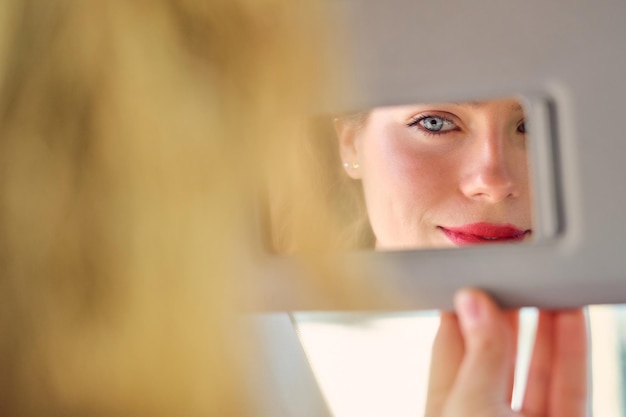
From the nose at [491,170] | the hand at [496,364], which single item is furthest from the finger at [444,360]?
the nose at [491,170]

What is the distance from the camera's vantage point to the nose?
0.54 metres

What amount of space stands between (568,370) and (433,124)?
227mm

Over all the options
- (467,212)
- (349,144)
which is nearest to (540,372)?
(467,212)

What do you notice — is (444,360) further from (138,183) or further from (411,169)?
(138,183)

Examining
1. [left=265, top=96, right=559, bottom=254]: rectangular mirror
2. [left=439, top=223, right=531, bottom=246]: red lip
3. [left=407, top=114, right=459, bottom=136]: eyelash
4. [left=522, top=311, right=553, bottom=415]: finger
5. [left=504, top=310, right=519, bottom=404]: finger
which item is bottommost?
[left=522, top=311, right=553, bottom=415]: finger

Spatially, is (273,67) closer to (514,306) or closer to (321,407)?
(514,306)

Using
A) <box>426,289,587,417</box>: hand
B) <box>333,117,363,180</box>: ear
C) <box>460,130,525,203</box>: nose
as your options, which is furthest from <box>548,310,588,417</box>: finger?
<box>333,117,363,180</box>: ear

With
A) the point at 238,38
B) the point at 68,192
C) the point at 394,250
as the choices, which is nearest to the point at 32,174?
the point at 68,192

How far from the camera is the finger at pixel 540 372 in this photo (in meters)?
0.56

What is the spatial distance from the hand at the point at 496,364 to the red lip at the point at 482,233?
0.26ft

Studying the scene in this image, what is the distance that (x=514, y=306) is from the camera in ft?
1.64

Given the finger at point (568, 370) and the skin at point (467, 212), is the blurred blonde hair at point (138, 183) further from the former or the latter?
the finger at point (568, 370)

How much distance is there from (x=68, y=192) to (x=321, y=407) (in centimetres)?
35

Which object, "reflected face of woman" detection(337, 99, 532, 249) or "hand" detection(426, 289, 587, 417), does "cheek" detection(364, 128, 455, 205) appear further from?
"hand" detection(426, 289, 587, 417)
